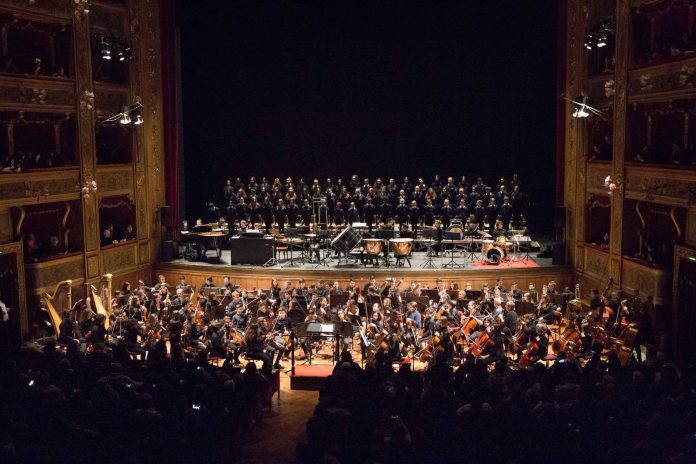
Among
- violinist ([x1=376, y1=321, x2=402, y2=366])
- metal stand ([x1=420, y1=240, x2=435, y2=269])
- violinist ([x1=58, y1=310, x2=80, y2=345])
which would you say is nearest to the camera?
violinist ([x1=376, y1=321, x2=402, y2=366])

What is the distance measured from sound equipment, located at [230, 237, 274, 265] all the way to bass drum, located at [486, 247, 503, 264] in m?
6.12

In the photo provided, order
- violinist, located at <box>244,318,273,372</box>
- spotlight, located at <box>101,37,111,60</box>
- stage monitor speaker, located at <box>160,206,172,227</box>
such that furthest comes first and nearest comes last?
stage monitor speaker, located at <box>160,206,172,227</box>, spotlight, located at <box>101,37,111,60</box>, violinist, located at <box>244,318,273,372</box>

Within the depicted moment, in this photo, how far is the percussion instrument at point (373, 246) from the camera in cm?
1928

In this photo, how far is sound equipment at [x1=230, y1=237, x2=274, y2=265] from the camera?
20.0 metres

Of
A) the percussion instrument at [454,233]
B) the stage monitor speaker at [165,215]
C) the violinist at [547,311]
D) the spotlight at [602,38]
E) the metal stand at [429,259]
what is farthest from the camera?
the stage monitor speaker at [165,215]

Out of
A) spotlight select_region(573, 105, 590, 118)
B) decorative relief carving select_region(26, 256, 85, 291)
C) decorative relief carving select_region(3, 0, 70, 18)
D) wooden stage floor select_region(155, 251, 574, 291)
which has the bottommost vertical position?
wooden stage floor select_region(155, 251, 574, 291)

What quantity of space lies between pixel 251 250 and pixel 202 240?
1649 mm

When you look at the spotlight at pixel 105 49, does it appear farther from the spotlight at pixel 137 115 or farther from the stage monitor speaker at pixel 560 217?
the stage monitor speaker at pixel 560 217

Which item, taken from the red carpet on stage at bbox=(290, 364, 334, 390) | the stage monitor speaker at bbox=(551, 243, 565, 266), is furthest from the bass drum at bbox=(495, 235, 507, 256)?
the red carpet on stage at bbox=(290, 364, 334, 390)

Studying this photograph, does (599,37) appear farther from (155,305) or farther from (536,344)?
(155,305)

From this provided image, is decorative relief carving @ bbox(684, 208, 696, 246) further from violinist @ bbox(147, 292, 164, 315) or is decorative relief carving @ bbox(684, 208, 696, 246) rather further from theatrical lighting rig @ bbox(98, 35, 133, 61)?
theatrical lighting rig @ bbox(98, 35, 133, 61)

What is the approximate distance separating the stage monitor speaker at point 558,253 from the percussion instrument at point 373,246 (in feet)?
15.7

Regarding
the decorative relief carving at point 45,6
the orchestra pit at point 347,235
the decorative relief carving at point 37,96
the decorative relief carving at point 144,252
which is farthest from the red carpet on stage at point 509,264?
the decorative relief carving at point 45,6

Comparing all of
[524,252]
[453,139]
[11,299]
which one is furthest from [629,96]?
[11,299]
